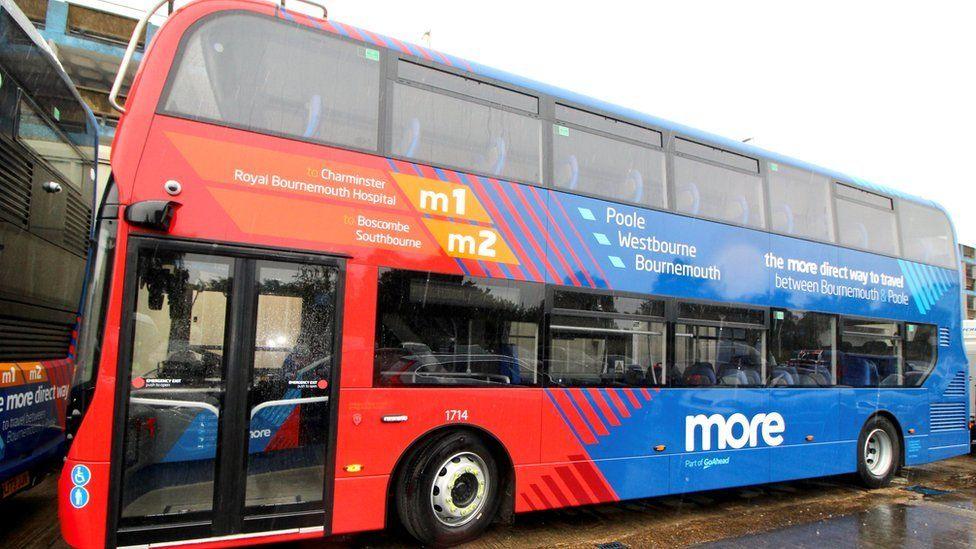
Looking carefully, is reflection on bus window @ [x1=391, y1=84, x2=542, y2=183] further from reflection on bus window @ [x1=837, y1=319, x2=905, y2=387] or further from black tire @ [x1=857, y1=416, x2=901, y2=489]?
black tire @ [x1=857, y1=416, x2=901, y2=489]

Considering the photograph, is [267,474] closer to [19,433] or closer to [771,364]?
[19,433]

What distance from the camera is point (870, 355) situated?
781 centimetres

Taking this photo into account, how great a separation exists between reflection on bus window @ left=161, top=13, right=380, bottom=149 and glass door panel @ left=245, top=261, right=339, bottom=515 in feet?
3.63

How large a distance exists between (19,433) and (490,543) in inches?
163

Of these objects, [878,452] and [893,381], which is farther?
[893,381]

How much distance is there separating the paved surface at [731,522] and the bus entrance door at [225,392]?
3.72 ft

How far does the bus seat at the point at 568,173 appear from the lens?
559 cm

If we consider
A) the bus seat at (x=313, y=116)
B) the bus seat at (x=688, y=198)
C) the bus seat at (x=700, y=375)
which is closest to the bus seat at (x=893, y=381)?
the bus seat at (x=700, y=375)

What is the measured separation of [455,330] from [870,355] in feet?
20.2

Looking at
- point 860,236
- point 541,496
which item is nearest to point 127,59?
point 541,496

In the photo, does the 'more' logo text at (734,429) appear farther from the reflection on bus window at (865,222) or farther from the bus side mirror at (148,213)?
the bus side mirror at (148,213)

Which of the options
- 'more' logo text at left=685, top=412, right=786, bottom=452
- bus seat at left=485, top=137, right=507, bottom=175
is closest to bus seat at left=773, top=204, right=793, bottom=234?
'more' logo text at left=685, top=412, right=786, bottom=452

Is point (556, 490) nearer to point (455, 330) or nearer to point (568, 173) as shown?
point (455, 330)

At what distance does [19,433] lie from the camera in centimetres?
497
